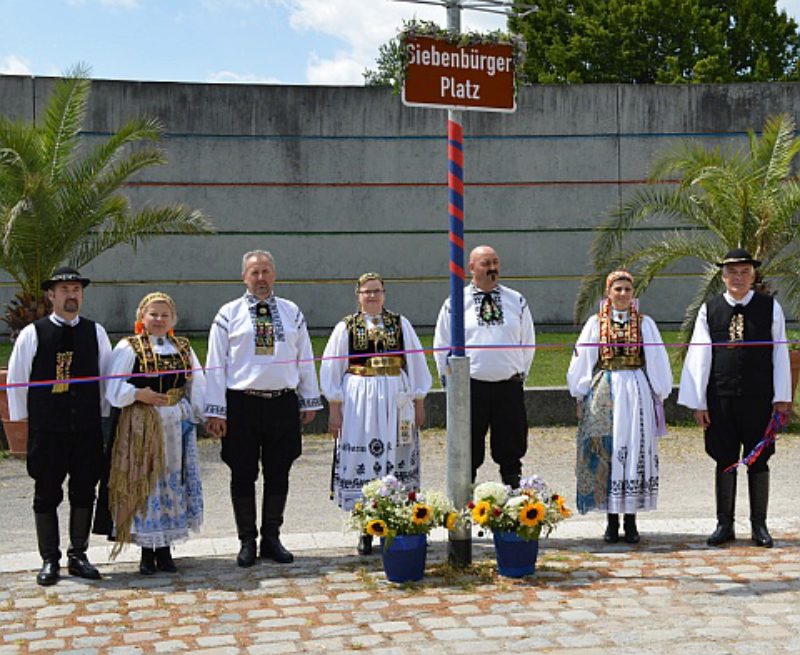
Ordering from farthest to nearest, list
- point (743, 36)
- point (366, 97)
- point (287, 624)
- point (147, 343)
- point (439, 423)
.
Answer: point (743, 36)
point (366, 97)
point (439, 423)
point (147, 343)
point (287, 624)

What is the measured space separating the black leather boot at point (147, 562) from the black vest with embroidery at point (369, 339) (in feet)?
5.49

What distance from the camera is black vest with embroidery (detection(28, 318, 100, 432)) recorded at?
22.4 ft

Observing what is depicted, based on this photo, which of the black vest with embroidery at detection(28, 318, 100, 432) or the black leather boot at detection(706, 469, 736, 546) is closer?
the black vest with embroidery at detection(28, 318, 100, 432)

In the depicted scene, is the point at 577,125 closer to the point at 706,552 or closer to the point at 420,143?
the point at 420,143

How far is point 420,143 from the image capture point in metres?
19.3

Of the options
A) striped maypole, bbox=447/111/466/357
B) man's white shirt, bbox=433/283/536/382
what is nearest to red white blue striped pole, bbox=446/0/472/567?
striped maypole, bbox=447/111/466/357

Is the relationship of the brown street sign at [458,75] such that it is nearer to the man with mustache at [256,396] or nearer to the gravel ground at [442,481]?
the man with mustache at [256,396]

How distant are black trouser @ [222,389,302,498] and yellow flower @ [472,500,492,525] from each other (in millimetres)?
1293

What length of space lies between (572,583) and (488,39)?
3009mm

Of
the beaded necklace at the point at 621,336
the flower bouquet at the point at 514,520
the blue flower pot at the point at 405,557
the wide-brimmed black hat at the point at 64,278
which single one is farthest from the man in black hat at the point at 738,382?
the wide-brimmed black hat at the point at 64,278

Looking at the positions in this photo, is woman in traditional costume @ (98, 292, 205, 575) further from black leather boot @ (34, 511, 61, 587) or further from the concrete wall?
the concrete wall

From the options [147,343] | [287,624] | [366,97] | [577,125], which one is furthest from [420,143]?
[287,624]

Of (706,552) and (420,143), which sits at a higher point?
(420,143)

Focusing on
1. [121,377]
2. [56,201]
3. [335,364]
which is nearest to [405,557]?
[335,364]
